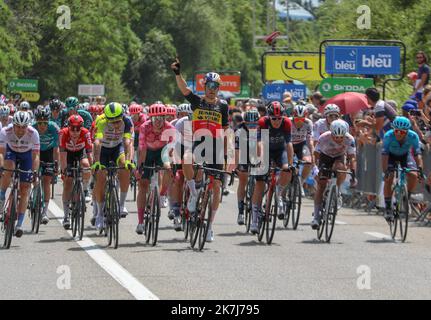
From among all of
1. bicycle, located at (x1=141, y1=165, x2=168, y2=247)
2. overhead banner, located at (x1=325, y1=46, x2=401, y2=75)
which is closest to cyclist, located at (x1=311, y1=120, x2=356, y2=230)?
bicycle, located at (x1=141, y1=165, x2=168, y2=247)

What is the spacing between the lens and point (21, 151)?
658 inches

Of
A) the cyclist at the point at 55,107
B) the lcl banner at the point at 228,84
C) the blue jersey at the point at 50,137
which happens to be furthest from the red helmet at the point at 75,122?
the lcl banner at the point at 228,84

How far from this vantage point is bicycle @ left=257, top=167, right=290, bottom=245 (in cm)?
1712

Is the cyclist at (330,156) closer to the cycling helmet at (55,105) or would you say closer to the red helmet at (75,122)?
the red helmet at (75,122)

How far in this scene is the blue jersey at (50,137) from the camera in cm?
1897

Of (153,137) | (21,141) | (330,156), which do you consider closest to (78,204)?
(21,141)

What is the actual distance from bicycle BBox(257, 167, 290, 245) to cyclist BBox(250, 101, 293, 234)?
0.10m

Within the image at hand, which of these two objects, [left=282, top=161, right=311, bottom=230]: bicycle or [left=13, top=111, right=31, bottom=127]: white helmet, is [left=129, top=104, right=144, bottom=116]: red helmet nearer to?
[left=282, top=161, right=311, bottom=230]: bicycle

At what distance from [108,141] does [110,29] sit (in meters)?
46.2

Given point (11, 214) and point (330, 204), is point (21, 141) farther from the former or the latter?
point (330, 204)

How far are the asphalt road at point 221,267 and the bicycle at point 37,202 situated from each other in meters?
0.34

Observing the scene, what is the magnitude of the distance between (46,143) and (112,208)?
3.41 meters
